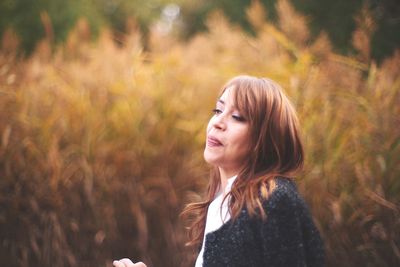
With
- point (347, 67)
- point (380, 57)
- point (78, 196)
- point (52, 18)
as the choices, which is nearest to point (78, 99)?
point (78, 196)

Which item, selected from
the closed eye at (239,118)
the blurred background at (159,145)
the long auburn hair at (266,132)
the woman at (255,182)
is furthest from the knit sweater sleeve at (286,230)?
the blurred background at (159,145)

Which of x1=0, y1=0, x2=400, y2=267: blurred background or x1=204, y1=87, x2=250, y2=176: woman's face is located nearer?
x1=204, y1=87, x2=250, y2=176: woman's face

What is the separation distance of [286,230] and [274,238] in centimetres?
4

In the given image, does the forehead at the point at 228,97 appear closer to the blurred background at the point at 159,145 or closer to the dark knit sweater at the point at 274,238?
the dark knit sweater at the point at 274,238

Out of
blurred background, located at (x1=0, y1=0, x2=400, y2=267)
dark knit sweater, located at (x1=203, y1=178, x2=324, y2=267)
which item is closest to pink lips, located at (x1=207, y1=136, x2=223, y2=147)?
dark knit sweater, located at (x1=203, y1=178, x2=324, y2=267)

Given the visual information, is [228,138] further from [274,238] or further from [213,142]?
[274,238]

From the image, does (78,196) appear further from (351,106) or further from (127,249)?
(351,106)

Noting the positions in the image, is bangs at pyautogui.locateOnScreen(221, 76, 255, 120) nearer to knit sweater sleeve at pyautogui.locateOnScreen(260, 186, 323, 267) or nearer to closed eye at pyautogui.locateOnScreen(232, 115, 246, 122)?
closed eye at pyautogui.locateOnScreen(232, 115, 246, 122)

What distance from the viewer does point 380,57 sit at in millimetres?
5918

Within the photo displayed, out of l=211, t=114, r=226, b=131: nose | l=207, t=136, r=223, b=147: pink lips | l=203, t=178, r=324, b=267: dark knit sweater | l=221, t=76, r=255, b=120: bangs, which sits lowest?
l=203, t=178, r=324, b=267: dark knit sweater

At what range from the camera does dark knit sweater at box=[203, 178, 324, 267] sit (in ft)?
4.06

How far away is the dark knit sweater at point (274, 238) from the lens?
1.24m

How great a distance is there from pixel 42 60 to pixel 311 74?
245cm

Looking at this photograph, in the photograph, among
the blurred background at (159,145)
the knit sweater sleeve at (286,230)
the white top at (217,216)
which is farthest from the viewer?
the blurred background at (159,145)
